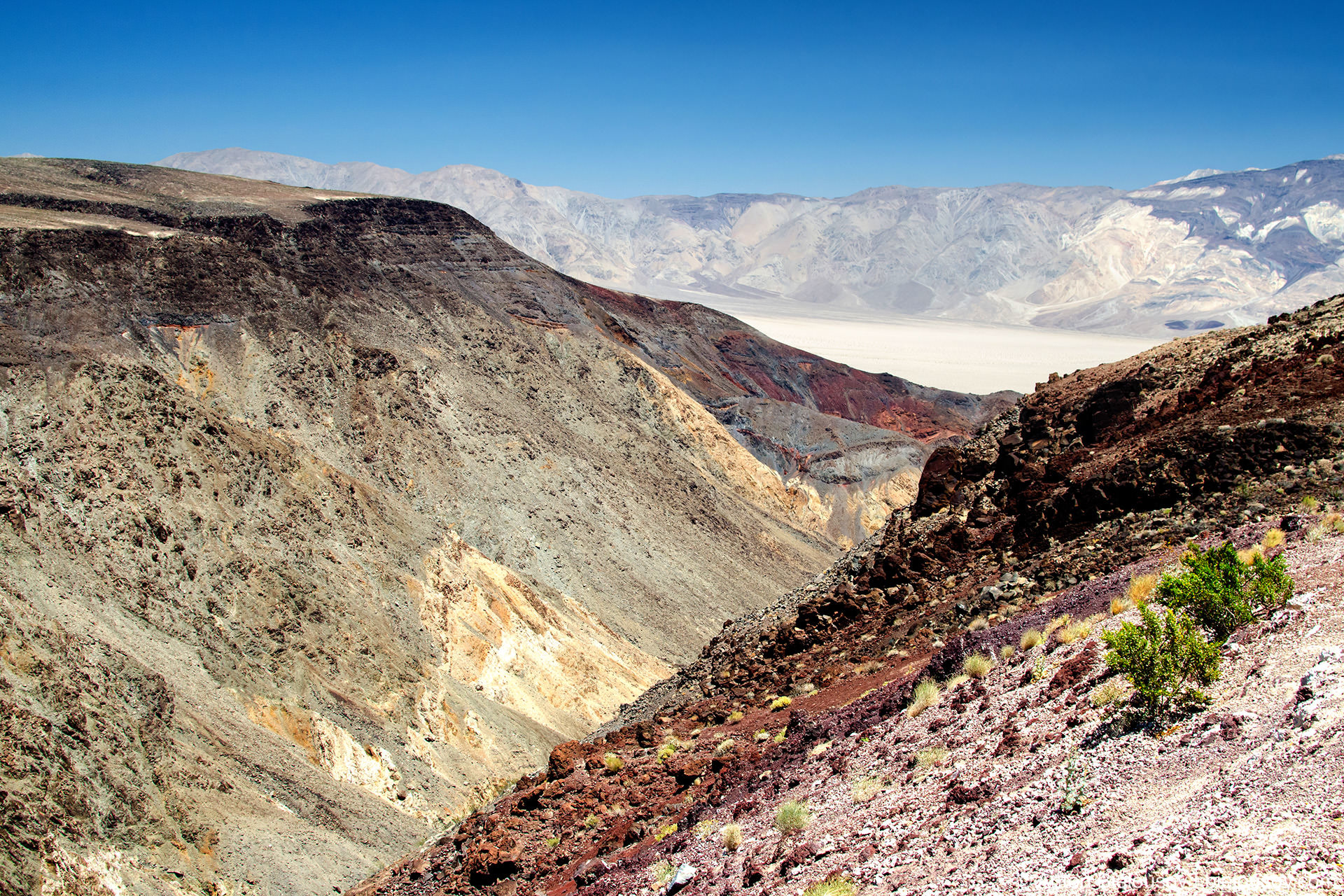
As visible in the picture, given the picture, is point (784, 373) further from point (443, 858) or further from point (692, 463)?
point (443, 858)

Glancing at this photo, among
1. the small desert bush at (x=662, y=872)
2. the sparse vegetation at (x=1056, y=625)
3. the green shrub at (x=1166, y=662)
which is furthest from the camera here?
the sparse vegetation at (x=1056, y=625)

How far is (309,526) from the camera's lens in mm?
28922

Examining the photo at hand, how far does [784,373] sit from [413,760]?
67.0m

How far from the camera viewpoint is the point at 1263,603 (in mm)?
8023

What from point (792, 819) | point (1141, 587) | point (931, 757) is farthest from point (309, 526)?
point (1141, 587)

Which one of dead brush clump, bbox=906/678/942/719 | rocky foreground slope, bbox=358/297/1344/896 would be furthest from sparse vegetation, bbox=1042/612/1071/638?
dead brush clump, bbox=906/678/942/719

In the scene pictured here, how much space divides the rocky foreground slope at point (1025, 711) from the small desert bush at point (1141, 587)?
35 cm

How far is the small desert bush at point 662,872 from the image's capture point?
28.2ft

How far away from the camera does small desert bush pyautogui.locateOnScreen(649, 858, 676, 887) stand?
28.2ft

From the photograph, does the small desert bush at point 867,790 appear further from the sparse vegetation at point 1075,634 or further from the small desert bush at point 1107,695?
the sparse vegetation at point 1075,634

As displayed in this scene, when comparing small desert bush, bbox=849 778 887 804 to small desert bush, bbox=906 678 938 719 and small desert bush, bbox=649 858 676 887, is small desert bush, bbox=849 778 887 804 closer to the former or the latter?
small desert bush, bbox=906 678 938 719

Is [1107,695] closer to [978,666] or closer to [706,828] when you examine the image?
[978,666]

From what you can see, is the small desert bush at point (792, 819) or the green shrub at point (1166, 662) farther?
the small desert bush at point (792, 819)

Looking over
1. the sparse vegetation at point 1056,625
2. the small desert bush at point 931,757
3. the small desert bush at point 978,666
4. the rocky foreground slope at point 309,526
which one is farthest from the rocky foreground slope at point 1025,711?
the rocky foreground slope at point 309,526
